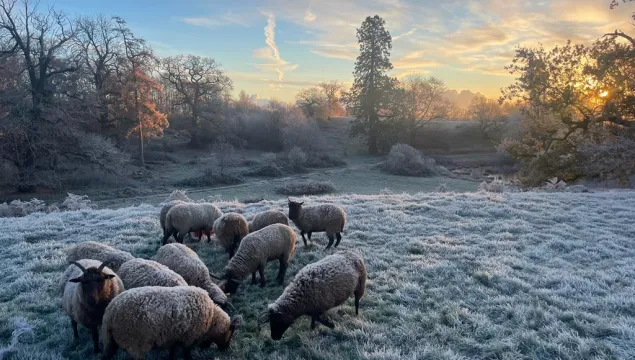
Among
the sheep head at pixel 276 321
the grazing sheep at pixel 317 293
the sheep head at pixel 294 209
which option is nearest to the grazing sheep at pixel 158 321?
the sheep head at pixel 276 321

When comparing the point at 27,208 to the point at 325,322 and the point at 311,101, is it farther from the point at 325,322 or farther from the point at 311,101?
the point at 311,101

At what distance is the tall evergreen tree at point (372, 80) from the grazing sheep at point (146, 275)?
2012 inches

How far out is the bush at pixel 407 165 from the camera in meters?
43.2

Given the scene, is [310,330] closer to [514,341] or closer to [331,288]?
[331,288]

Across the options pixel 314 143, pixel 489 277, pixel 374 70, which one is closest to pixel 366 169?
pixel 314 143

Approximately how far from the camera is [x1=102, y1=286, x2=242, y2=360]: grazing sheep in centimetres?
476

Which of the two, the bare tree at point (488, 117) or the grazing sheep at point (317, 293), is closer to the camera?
the grazing sheep at point (317, 293)

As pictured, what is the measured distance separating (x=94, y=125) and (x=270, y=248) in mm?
40223

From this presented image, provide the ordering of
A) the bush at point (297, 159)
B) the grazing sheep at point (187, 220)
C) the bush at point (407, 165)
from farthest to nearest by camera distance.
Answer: the bush at point (297, 159) < the bush at point (407, 165) < the grazing sheep at point (187, 220)

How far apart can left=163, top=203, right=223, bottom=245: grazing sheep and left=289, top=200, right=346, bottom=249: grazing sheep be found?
2.34m

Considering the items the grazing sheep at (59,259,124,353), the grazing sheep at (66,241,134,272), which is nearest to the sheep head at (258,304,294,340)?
the grazing sheep at (59,259,124,353)

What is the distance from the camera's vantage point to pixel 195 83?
195ft

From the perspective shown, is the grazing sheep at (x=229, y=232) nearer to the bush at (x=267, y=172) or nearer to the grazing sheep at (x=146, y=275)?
the grazing sheep at (x=146, y=275)

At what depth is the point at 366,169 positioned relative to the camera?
45.4 metres
